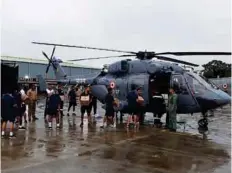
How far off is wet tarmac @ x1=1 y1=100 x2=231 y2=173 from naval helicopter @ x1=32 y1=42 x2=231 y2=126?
1259 millimetres

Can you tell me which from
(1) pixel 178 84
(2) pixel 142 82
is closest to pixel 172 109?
(1) pixel 178 84

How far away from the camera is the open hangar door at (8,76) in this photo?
15234 millimetres

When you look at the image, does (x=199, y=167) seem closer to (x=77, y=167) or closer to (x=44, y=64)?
(x=77, y=167)

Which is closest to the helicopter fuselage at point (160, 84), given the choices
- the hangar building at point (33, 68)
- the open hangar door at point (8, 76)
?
the open hangar door at point (8, 76)

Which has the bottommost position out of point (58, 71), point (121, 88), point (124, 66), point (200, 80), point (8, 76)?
point (121, 88)

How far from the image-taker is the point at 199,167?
23.2 feet

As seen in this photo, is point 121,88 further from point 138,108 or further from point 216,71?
point 216,71

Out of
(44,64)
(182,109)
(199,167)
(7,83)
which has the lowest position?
(199,167)

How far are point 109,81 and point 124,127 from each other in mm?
2993

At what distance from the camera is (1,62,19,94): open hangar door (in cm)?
1523

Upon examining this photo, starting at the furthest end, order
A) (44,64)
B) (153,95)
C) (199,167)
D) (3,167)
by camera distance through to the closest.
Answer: (44,64) < (153,95) < (199,167) < (3,167)

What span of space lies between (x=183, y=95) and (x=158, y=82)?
131cm

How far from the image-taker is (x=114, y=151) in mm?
8359

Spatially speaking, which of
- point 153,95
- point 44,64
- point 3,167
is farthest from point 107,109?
point 44,64
